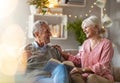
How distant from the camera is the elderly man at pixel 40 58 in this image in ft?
7.18

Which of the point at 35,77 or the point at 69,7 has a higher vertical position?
the point at 69,7

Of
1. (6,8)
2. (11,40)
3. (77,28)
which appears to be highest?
(6,8)

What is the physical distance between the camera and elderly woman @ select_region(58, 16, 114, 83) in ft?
7.43

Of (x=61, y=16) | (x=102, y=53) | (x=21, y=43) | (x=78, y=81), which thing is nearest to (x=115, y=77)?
(x=102, y=53)

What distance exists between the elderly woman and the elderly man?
0.19 m

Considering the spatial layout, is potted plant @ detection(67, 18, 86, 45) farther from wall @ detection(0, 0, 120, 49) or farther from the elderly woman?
the elderly woman

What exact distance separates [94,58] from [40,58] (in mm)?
536

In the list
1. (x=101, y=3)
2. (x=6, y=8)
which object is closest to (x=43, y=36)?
(x=6, y=8)

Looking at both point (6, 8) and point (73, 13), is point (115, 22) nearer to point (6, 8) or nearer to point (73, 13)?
point (73, 13)

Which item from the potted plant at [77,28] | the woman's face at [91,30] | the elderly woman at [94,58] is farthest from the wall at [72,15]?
the woman's face at [91,30]

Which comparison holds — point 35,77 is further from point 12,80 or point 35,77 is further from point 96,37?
point 96,37

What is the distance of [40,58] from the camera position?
2.48m

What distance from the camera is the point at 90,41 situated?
2.63 metres

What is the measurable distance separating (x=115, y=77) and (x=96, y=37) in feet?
2.02
